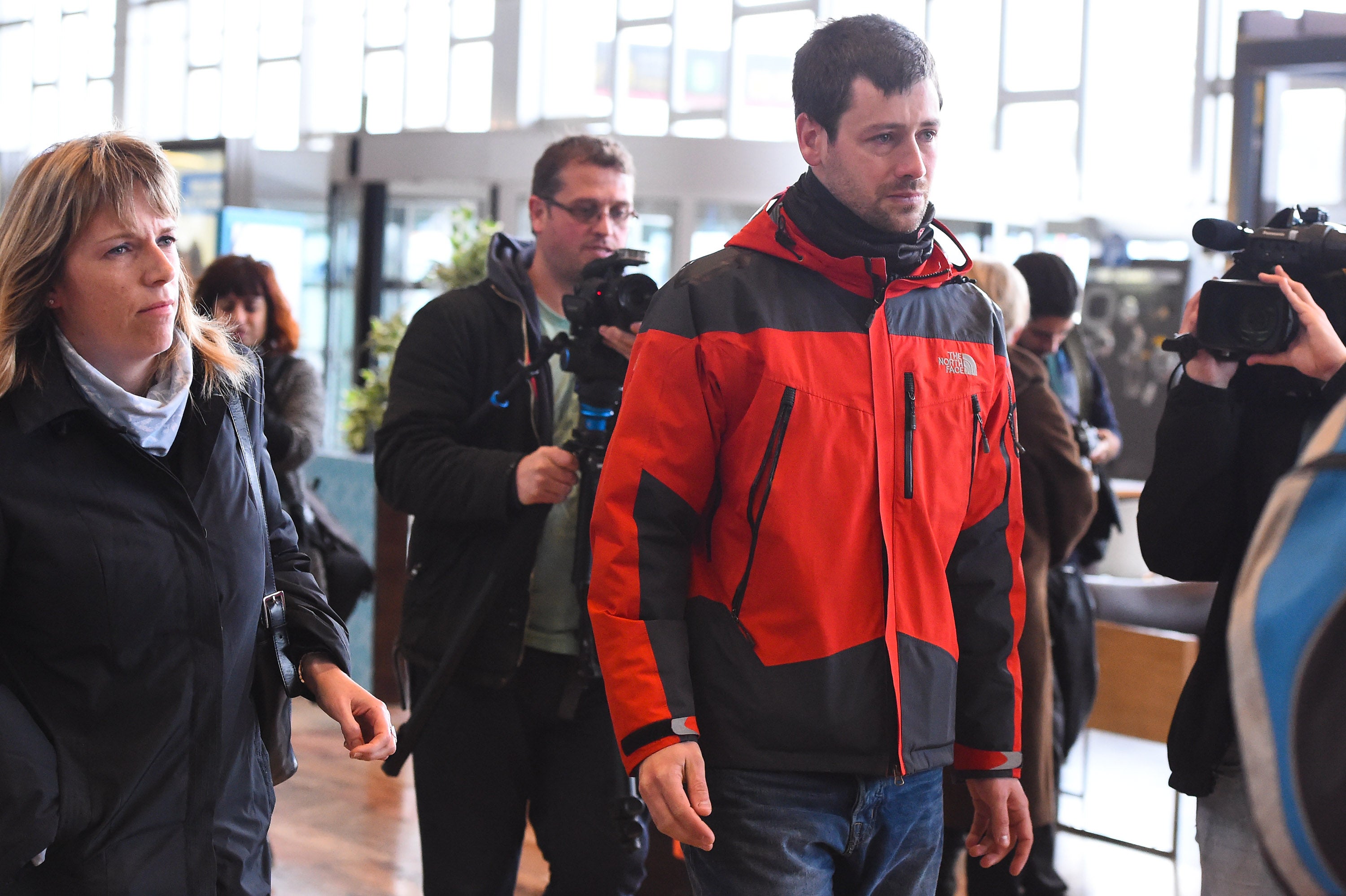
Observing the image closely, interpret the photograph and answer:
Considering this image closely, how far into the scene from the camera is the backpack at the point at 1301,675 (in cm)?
69

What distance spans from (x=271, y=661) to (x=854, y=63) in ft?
3.21

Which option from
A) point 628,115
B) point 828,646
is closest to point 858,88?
point 828,646

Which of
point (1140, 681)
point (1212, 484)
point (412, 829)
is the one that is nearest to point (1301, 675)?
point (1212, 484)

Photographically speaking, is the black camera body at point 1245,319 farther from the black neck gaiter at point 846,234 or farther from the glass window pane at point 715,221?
the glass window pane at point 715,221

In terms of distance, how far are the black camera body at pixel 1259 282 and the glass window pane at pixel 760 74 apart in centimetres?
959

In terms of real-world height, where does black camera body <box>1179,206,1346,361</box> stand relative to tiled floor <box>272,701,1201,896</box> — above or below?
above

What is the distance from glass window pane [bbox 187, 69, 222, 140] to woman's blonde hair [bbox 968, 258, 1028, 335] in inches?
537

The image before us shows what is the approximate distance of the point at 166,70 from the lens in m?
15.4

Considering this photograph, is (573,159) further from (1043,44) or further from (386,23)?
(386,23)

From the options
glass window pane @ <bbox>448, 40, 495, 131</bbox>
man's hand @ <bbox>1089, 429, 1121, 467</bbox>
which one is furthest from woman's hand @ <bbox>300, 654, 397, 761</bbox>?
glass window pane @ <bbox>448, 40, 495, 131</bbox>

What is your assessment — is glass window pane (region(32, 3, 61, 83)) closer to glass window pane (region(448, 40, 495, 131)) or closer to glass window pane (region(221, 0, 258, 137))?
glass window pane (region(221, 0, 258, 137))

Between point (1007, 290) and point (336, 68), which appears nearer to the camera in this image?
point (1007, 290)

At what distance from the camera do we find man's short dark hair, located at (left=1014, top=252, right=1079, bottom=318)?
121 inches

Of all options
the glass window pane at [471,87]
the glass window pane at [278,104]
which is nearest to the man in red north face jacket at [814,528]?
the glass window pane at [471,87]
